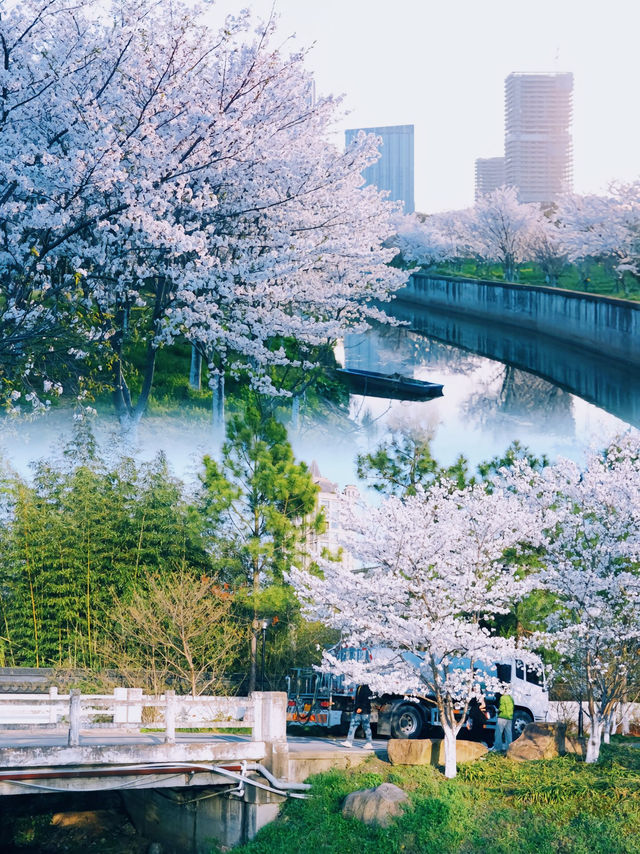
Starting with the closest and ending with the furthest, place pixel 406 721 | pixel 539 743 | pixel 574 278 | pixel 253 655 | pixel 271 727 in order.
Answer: pixel 271 727 < pixel 539 743 < pixel 406 721 < pixel 253 655 < pixel 574 278

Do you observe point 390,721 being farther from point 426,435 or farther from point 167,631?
point 426,435

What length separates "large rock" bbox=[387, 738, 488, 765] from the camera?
15961mm

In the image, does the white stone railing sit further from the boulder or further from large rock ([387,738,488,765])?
the boulder

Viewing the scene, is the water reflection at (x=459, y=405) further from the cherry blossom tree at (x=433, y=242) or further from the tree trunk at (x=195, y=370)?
the cherry blossom tree at (x=433, y=242)

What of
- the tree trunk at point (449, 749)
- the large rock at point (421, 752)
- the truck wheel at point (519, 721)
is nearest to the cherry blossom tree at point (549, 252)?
the truck wheel at point (519, 721)

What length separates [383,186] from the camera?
106188 millimetres

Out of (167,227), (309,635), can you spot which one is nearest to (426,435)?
(309,635)

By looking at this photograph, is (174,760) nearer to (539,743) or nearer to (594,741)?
(539,743)

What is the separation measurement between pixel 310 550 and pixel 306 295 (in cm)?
819

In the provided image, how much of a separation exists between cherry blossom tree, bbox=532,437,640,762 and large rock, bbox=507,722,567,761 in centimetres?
77

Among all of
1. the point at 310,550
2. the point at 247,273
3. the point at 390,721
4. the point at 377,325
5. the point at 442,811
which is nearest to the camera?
the point at 442,811

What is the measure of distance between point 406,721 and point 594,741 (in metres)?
4.13

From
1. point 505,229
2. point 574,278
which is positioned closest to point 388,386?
point 574,278

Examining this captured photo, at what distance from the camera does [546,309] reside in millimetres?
37625
